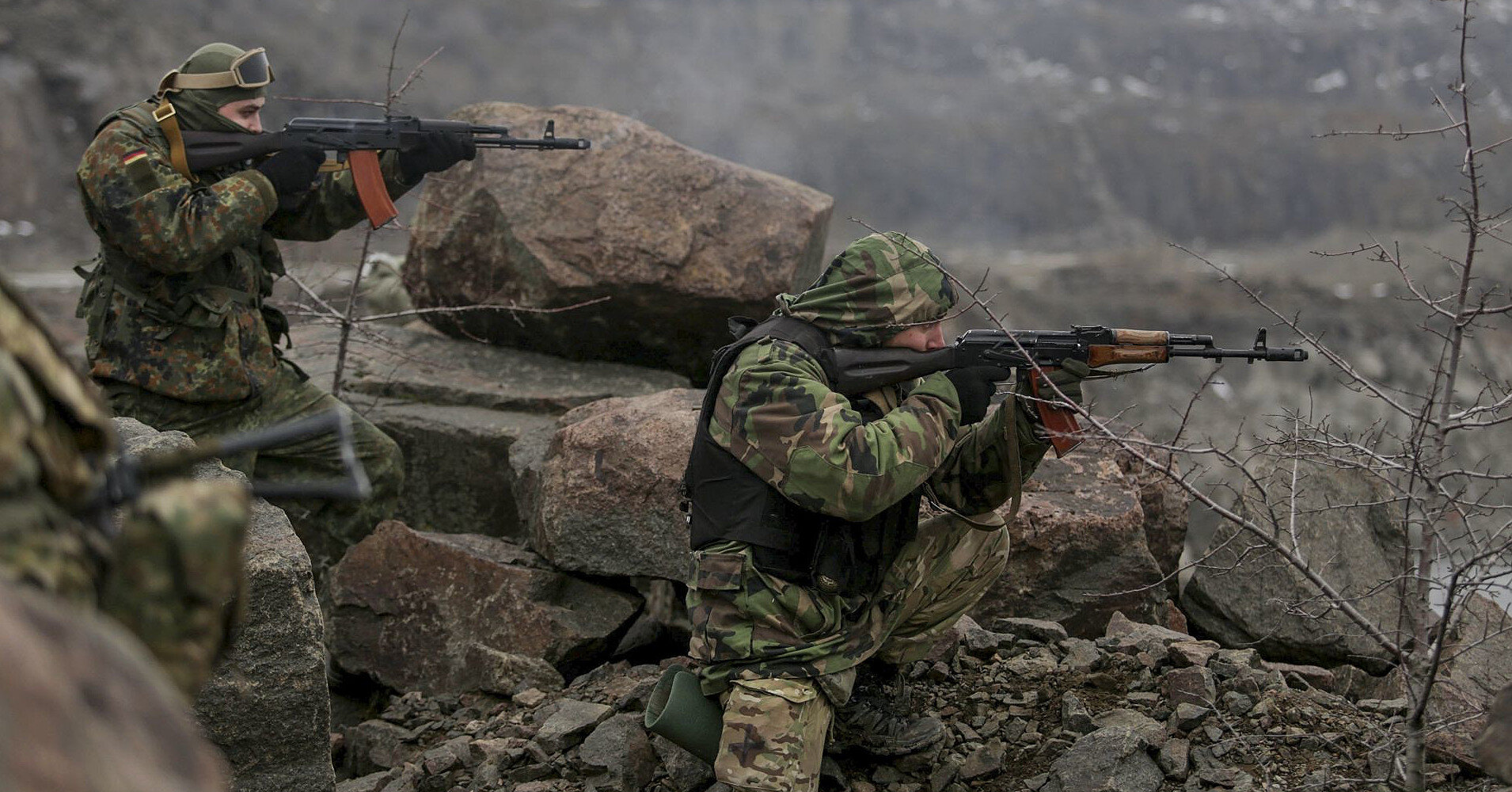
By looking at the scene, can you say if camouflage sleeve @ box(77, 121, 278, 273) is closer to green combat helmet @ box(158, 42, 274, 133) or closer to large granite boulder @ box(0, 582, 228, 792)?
green combat helmet @ box(158, 42, 274, 133)

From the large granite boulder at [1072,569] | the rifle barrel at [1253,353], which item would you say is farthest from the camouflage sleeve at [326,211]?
the rifle barrel at [1253,353]

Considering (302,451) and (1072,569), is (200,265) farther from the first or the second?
(1072,569)

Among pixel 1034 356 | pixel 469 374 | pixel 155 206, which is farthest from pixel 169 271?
pixel 1034 356

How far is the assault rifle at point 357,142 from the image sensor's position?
481cm

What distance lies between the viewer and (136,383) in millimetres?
4719

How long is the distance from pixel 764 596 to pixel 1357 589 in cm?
290

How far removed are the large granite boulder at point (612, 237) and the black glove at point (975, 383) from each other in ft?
8.50

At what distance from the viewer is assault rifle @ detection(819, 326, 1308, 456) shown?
3633 mm

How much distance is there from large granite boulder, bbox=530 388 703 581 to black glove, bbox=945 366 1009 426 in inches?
52.7

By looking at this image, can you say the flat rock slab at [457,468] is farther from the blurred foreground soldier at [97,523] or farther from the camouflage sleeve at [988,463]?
the blurred foreground soldier at [97,523]

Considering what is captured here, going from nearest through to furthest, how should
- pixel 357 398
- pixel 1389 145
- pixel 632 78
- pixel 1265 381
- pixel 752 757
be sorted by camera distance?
1. pixel 752 757
2. pixel 357 398
3. pixel 1265 381
4. pixel 632 78
5. pixel 1389 145

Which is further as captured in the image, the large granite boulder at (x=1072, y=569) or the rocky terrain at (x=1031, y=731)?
the large granite boulder at (x=1072, y=569)

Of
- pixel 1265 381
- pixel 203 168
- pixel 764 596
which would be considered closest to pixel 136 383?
pixel 203 168

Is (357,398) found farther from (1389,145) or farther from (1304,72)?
(1304,72)
